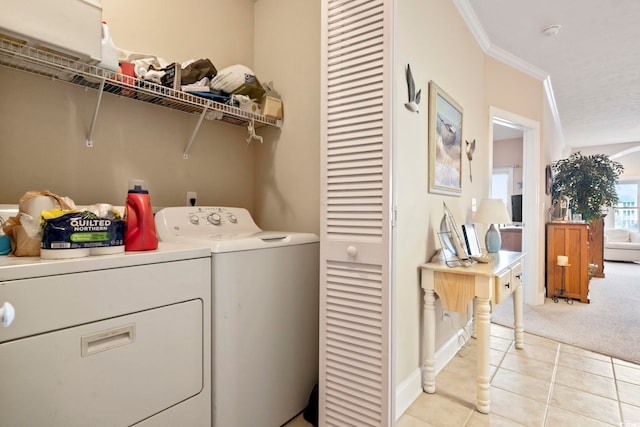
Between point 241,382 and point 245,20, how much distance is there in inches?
90.1

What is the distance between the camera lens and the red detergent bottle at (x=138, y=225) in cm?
120

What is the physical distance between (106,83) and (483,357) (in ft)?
7.84

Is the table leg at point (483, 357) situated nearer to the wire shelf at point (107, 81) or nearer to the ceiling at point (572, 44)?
the wire shelf at point (107, 81)

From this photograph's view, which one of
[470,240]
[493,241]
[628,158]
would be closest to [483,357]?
[470,240]

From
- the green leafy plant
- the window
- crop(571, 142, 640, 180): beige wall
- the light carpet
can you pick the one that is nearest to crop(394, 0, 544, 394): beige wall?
the light carpet

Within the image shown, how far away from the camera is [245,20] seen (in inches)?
91.4

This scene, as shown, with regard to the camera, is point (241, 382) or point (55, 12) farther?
point (241, 382)

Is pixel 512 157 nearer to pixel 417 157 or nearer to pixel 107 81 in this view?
pixel 417 157

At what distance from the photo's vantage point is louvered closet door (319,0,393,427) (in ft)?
4.36

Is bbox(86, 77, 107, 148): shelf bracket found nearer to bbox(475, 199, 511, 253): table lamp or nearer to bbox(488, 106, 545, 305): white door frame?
bbox(475, 199, 511, 253): table lamp

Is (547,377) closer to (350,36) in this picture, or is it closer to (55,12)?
(350,36)

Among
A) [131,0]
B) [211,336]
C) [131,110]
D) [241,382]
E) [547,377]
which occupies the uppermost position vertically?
[131,0]

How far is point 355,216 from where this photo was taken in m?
1.41

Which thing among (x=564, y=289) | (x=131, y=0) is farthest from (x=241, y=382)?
(x=564, y=289)
